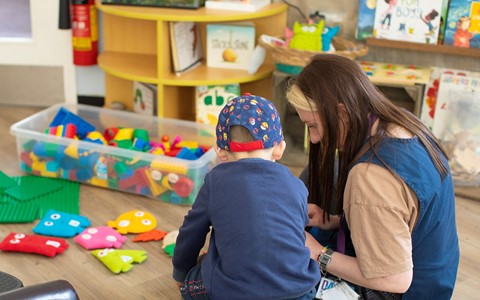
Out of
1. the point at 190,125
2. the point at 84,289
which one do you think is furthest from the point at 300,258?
the point at 190,125

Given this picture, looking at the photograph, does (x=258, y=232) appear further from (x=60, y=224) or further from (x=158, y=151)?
(x=158, y=151)

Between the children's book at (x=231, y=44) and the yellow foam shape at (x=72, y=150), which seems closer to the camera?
the yellow foam shape at (x=72, y=150)

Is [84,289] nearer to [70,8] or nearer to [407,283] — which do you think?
[407,283]

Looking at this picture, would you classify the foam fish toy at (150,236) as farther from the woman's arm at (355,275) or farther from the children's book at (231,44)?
the children's book at (231,44)

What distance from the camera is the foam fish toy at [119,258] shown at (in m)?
2.10

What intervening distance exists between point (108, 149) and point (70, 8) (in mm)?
912

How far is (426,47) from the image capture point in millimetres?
2875

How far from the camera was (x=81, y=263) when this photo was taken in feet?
7.02

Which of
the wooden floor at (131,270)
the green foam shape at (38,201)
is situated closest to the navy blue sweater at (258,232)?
the wooden floor at (131,270)

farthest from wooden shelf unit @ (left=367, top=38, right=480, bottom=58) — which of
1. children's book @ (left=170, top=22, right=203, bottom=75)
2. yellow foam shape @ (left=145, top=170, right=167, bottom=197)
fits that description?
yellow foam shape @ (left=145, top=170, right=167, bottom=197)

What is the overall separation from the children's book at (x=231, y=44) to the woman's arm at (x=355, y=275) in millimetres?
1504

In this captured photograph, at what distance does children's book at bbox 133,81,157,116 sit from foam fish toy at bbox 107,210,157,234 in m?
0.84

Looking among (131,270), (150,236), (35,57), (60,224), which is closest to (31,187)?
(60,224)

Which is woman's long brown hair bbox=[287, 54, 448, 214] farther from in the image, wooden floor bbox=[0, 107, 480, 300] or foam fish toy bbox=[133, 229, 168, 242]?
foam fish toy bbox=[133, 229, 168, 242]
